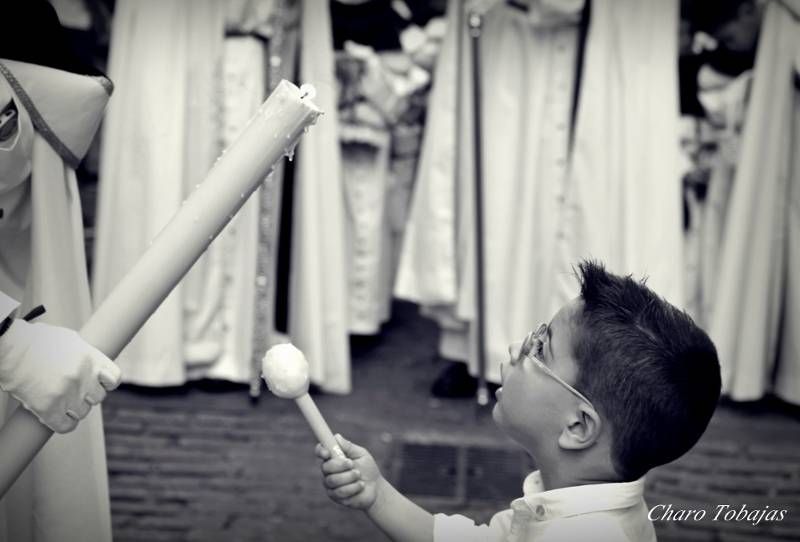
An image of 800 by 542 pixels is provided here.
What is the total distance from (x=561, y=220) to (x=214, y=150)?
1.59 meters

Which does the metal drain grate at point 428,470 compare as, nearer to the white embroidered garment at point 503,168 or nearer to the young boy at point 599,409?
the white embroidered garment at point 503,168

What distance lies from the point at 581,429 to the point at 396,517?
38 centimetres

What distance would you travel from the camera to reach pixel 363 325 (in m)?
5.29

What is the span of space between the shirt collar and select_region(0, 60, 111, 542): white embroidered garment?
3.11 ft

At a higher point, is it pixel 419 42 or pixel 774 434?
pixel 419 42

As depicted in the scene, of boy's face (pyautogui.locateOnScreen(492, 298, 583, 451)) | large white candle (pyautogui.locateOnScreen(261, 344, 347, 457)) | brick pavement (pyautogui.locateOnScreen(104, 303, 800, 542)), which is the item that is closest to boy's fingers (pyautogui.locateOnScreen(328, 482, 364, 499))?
large white candle (pyautogui.locateOnScreen(261, 344, 347, 457))

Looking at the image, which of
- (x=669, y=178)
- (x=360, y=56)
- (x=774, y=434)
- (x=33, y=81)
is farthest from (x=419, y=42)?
(x=33, y=81)

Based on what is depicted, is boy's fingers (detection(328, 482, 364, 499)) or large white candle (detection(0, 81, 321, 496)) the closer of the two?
large white candle (detection(0, 81, 321, 496))

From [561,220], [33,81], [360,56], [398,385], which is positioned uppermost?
[33,81]

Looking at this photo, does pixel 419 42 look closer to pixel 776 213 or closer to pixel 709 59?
pixel 709 59

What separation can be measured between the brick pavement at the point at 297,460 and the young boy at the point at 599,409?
5.79 ft

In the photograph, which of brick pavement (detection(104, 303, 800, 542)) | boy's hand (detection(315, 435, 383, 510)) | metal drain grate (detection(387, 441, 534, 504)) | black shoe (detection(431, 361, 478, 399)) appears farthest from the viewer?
black shoe (detection(431, 361, 478, 399))

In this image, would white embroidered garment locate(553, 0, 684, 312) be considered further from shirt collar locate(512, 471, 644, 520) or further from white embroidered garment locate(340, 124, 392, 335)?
shirt collar locate(512, 471, 644, 520)

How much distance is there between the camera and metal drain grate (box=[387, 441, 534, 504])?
149 inches
